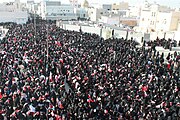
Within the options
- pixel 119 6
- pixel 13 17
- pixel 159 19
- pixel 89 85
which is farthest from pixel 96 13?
pixel 89 85

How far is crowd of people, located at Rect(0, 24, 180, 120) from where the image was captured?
7.28 metres

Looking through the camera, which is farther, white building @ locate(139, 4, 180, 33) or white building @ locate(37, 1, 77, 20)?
white building @ locate(37, 1, 77, 20)

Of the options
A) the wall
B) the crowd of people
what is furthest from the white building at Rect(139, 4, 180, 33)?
the wall

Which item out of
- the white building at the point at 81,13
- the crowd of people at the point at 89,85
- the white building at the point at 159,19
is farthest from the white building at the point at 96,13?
the crowd of people at the point at 89,85

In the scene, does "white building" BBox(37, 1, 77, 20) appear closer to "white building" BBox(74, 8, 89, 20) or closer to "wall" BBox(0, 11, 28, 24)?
Result: "white building" BBox(74, 8, 89, 20)

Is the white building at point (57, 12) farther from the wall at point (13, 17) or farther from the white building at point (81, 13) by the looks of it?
the wall at point (13, 17)

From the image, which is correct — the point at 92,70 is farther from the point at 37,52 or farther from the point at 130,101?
the point at 37,52

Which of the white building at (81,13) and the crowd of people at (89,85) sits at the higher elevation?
the white building at (81,13)

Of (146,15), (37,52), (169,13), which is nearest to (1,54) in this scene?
(37,52)

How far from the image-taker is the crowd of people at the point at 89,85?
23.9 feet

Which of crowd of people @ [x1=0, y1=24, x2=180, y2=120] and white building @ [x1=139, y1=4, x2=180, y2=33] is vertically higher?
white building @ [x1=139, y1=4, x2=180, y2=33]

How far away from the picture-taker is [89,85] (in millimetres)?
9320

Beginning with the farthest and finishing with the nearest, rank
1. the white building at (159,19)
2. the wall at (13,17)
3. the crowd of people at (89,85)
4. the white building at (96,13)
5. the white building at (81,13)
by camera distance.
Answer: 1. the white building at (81,13)
2. the white building at (96,13)
3. the wall at (13,17)
4. the white building at (159,19)
5. the crowd of people at (89,85)

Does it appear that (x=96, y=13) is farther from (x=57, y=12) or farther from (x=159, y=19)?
(x=159, y=19)
